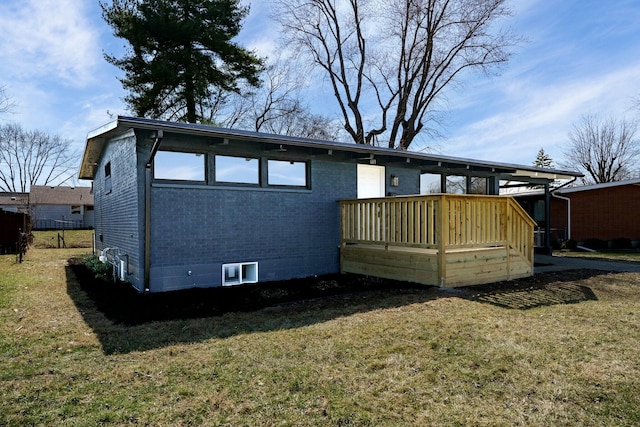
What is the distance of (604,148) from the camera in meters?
32.0

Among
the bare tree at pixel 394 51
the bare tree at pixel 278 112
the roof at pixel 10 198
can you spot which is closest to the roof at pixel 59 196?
the roof at pixel 10 198

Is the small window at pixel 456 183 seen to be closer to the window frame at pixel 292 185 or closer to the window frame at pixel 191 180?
the window frame at pixel 292 185

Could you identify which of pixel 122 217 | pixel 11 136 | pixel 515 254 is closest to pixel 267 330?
pixel 122 217

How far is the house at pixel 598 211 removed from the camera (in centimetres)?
1842

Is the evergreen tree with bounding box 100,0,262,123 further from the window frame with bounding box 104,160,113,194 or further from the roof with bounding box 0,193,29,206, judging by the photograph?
the roof with bounding box 0,193,29,206

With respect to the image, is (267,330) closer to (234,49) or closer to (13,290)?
(13,290)

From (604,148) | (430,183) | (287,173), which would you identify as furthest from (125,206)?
(604,148)

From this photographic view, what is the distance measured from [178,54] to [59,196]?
30.5 m

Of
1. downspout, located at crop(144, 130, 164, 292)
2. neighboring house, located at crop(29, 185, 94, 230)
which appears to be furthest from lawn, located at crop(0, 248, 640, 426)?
neighboring house, located at crop(29, 185, 94, 230)

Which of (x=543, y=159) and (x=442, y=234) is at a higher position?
(x=543, y=159)

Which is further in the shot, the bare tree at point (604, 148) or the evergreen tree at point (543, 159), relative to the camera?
the evergreen tree at point (543, 159)

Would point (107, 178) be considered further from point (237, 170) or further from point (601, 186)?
point (601, 186)

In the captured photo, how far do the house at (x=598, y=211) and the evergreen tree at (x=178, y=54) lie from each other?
49.0 feet

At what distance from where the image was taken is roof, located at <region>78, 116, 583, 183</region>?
6.54m
